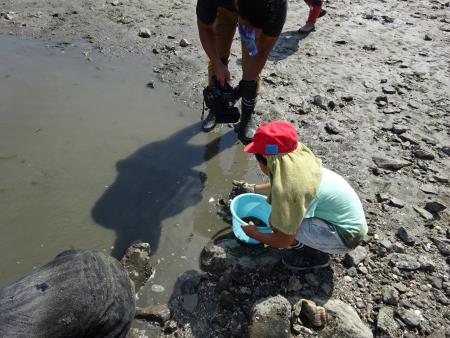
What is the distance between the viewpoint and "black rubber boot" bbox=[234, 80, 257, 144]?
3910 millimetres

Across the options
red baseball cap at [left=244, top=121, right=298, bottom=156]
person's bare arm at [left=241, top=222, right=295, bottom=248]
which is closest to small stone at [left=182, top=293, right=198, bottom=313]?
person's bare arm at [left=241, top=222, right=295, bottom=248]

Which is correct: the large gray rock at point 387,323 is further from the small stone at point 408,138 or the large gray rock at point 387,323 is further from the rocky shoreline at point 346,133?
the small stone at point 408,138

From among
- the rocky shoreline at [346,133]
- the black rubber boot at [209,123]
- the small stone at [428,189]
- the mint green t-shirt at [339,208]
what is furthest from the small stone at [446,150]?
the black rubber boot at [209,123]

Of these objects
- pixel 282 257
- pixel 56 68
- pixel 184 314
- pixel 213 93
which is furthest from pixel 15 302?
pixel 56 68

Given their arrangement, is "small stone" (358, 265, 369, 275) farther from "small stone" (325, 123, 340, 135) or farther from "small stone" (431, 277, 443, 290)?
"small stone" (325, 123, 340, 135)

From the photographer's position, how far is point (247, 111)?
4113mm

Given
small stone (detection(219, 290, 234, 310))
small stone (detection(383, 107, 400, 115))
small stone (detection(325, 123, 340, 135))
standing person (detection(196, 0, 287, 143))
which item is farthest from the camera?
small stone (detection(383, 107, 400, 115))

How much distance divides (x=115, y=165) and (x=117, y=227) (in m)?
0.81

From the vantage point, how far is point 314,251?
9.46 feet

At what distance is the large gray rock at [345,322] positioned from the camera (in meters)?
2.49

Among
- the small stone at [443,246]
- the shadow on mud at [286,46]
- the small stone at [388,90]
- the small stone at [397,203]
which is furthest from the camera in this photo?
the shadow on mud at [286,46]

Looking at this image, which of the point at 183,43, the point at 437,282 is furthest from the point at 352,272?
the point at 183,43

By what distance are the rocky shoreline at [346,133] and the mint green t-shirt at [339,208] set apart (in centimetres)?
41

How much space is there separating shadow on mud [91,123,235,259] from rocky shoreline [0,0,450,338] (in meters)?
0.43
